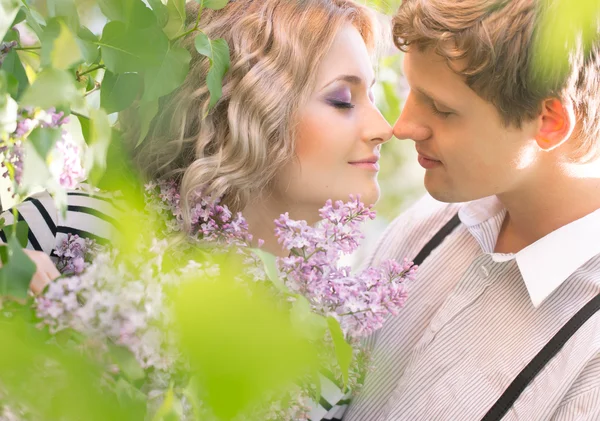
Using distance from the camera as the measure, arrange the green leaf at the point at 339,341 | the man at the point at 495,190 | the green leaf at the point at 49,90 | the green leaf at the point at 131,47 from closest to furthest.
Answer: the green leaf at the point at 49,90 < the green leaf at the point at 339,341 < the green leaf at the point at 131,47 < the man at the point at 495,190

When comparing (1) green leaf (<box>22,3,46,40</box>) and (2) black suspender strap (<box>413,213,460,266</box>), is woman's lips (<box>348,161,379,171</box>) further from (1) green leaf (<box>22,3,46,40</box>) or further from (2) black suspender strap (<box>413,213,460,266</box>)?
(1) green leaf (<box>22,3,46,40</box>)

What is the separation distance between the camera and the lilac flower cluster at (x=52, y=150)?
56 centimetres

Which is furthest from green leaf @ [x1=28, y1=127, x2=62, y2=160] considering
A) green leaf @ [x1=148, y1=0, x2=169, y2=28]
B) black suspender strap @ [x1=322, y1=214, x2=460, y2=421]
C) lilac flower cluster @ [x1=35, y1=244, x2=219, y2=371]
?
black suspender strap @ [x1=322, y1=214, x2=460, y2=421]

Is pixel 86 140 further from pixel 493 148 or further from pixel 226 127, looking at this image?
pixel 493 148

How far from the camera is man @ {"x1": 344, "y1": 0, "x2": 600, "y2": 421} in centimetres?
128

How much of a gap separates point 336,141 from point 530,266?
1.53 feet

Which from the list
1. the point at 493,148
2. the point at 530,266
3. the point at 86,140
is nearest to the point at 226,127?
the point at 493,148

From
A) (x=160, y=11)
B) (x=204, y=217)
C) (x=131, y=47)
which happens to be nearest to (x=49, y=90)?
(x=131, y=47)

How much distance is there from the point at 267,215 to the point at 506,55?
2.02 feet

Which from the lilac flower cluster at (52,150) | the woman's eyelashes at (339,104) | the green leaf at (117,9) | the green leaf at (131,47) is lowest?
the lilac flower cluster at (52,150)

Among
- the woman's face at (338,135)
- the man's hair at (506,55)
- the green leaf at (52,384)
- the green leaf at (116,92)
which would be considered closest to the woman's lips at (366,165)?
the woman's face at (338,135)

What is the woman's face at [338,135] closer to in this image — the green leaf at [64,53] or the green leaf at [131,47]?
the green leaf at [131,47]

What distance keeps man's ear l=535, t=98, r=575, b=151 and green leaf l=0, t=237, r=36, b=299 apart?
1.10 metres

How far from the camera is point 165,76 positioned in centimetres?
79
